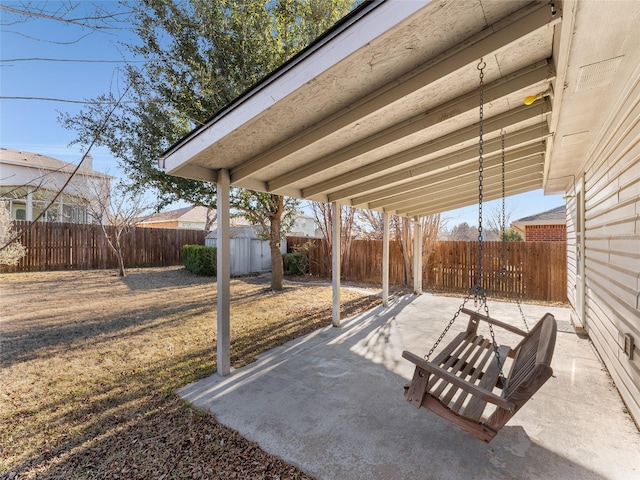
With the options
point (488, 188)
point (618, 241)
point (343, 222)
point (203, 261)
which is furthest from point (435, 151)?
point (203, 261)

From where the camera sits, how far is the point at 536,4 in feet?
5.39

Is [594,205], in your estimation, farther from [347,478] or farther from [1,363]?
[1,363]

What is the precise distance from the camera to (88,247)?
1285cm

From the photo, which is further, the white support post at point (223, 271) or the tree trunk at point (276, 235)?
the tree trunk at point (276, 235)

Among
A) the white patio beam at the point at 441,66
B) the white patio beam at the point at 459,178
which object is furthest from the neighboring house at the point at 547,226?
the white patio beam at the point at 441,66

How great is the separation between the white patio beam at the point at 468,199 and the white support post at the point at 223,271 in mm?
4615

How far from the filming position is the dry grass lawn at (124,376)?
216cm

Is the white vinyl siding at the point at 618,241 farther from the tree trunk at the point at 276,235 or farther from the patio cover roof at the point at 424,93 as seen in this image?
the tree trunk at the point at 276,235

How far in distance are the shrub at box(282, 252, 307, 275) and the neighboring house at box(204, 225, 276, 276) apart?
1.48 meters

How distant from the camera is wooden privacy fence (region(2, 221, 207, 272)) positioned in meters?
11.5

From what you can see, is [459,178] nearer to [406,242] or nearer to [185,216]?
[406,242]

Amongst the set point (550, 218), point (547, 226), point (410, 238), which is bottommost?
point (410, 238)

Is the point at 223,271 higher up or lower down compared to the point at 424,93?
lower down

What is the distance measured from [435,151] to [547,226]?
35.3ft
